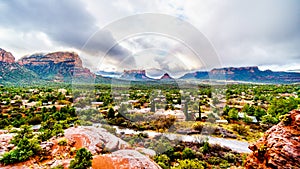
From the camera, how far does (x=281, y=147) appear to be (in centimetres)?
618

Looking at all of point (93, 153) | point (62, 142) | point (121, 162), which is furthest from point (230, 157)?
point (62, 142)

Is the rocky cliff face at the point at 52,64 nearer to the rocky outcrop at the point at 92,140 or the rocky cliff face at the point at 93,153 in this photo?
the rocky outcrop at the point at 92,140

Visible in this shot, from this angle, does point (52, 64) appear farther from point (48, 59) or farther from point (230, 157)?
point (230, 157)

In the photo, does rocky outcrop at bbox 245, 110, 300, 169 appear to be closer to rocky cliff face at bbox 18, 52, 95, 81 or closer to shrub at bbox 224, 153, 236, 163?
shrub at bbox 224, 153, 236, 163

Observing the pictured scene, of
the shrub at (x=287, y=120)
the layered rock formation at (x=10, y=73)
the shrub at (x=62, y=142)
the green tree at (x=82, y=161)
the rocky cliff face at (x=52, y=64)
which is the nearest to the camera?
the shrub at (x=287, y=120)

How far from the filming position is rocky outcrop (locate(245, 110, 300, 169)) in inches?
231

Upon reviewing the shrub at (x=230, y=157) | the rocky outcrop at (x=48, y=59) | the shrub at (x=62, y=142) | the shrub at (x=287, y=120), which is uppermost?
the rocky outcrop at (x=48, y=59)

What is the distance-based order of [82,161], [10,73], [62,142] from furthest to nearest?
[10,73], [62,142], [82,161]

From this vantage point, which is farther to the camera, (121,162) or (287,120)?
(121,162)

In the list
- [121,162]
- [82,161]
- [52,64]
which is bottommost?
[121,162]

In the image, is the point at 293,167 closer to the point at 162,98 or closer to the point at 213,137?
the point at 213,137

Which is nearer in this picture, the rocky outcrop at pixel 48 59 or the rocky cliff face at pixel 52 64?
the rocky cliff face at pixel 52 64

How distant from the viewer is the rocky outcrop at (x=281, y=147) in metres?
5.88

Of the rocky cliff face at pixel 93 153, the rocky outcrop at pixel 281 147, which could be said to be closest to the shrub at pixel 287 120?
the rocky outcrop at pixel 281 147
